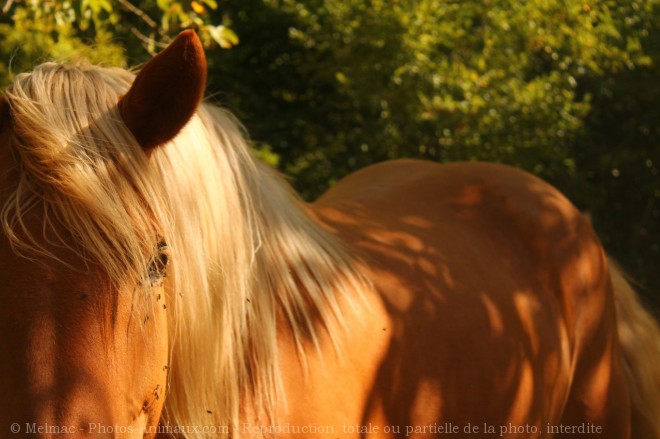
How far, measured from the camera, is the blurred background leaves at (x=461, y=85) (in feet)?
17.5

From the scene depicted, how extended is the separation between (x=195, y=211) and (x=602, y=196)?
4.83 m

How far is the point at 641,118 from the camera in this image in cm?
A: 604

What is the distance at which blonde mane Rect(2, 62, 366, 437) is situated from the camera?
5.29 feet

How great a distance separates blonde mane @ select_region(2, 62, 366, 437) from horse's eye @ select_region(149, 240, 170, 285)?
2 cm

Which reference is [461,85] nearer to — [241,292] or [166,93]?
[241,292]

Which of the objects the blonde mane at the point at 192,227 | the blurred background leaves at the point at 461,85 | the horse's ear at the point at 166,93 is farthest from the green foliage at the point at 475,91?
the horse's ear at the point at 166,93

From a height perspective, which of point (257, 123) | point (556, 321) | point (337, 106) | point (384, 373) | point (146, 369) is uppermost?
point (146, 369)

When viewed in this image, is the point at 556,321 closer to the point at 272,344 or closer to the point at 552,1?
the point at 272,344

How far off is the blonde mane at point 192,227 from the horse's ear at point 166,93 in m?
0.04

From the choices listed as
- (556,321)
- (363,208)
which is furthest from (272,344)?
(556,321)

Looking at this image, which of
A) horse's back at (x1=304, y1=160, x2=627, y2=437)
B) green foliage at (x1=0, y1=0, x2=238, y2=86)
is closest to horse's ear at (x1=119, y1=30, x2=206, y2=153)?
green foliage at (x1=0, y1=0, x2=238, y2=86)

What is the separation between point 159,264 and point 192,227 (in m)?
0.14

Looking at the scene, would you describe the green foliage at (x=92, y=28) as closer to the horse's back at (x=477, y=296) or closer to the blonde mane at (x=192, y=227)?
the blonde mane at (x=192, y=227)

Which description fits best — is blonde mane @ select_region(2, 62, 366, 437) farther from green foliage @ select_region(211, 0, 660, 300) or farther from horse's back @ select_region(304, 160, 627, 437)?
green foliage @ select_region(211, 0, 660, 300)
